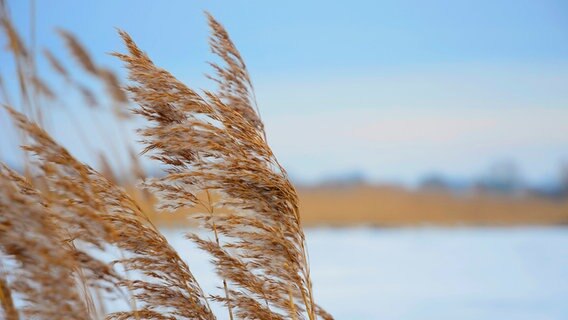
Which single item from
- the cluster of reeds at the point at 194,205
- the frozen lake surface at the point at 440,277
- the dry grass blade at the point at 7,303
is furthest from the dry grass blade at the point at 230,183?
the frozen lake surface at the point at 440,277

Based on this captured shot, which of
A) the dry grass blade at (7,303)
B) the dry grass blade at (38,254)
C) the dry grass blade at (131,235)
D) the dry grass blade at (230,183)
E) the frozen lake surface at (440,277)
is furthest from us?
the frozen lake surface at (440,277)

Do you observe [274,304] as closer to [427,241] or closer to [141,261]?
[141,261]

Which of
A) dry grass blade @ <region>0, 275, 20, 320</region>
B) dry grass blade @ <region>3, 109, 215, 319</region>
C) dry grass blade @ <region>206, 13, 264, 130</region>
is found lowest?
dry grass blade @ <region>0, 275, 20, 320</region>

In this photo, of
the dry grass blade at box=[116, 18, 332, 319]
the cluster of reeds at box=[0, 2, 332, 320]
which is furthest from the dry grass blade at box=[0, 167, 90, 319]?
the dry grass blade at box=[116, 18, 332, 319]

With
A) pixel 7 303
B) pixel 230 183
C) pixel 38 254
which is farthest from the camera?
pixel 230 183

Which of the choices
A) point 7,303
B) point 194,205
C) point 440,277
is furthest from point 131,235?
point 440,277

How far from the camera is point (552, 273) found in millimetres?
11680

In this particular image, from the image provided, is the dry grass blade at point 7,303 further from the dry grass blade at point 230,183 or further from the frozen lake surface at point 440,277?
the frozen lake surface at point 440,277

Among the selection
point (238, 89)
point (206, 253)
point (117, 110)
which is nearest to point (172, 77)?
point (238, 89)

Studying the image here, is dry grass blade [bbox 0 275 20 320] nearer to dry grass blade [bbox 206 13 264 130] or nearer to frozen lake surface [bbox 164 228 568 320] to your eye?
dry grass blade [bbox 206 13 264 130]

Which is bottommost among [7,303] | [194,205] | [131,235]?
[7,303]

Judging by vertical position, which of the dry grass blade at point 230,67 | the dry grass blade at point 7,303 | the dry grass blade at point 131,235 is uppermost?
the dry grass blade at point 230,67

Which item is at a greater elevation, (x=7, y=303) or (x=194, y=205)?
(x=194, y=205)

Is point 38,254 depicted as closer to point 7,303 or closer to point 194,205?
point 7,303
